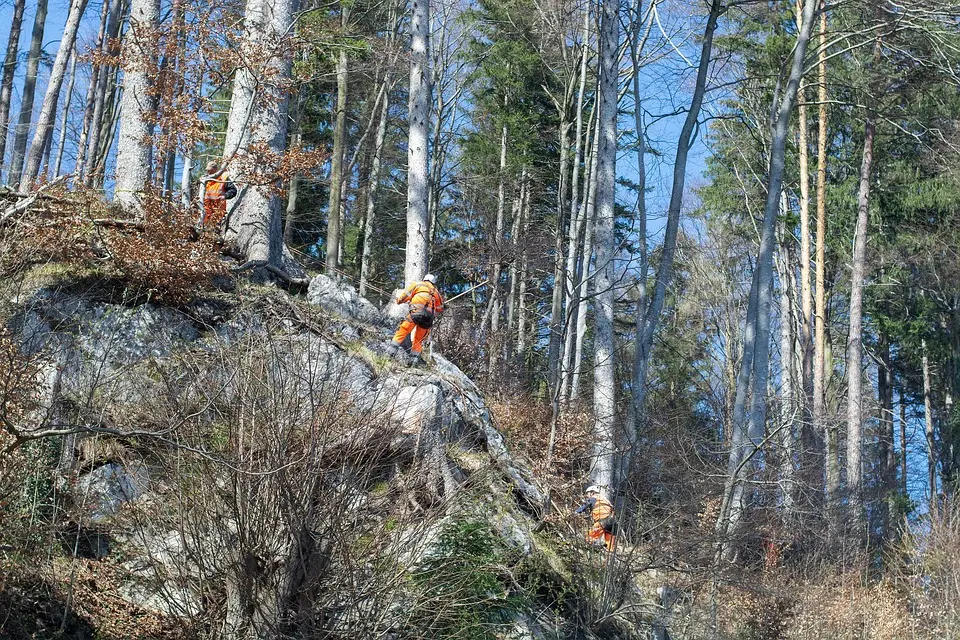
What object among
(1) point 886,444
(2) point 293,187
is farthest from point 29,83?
(1) point 886,444

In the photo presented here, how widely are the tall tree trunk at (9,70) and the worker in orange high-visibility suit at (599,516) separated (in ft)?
41.1

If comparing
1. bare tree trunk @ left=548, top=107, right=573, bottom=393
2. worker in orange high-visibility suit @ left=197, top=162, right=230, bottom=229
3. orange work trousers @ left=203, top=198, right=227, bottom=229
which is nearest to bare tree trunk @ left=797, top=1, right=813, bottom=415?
bare tree trunk @ left=548, top=107, right=573, bottom=393

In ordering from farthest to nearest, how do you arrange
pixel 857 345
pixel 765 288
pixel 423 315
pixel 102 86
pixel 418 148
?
pixel 857 345
pixel 102 86
pixel 765 288
pixel 418 148
pixel 423 315

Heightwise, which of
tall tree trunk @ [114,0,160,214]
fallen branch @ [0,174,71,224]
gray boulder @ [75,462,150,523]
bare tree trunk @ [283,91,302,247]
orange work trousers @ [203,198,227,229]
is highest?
bare tree trunk @ [283,91,302,247]

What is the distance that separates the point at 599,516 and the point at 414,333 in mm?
3038

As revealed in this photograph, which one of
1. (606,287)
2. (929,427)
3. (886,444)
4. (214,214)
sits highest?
(214,214)

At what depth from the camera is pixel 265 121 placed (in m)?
12.1

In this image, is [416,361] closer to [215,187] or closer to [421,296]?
[421,296]

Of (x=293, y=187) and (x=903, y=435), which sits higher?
(x=293, y=187)

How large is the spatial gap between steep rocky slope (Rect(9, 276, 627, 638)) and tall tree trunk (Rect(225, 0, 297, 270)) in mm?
Answer: 3660

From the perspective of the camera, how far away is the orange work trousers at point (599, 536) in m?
8.95

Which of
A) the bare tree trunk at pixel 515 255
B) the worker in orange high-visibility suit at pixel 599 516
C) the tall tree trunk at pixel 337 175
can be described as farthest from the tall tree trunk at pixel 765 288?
the tall tree trunk at pixel 337 175

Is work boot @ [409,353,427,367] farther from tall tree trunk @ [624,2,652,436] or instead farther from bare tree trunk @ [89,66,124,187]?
bare tree trunk @ [89,66,124,187]

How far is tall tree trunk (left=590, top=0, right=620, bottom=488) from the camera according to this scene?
468 inches
